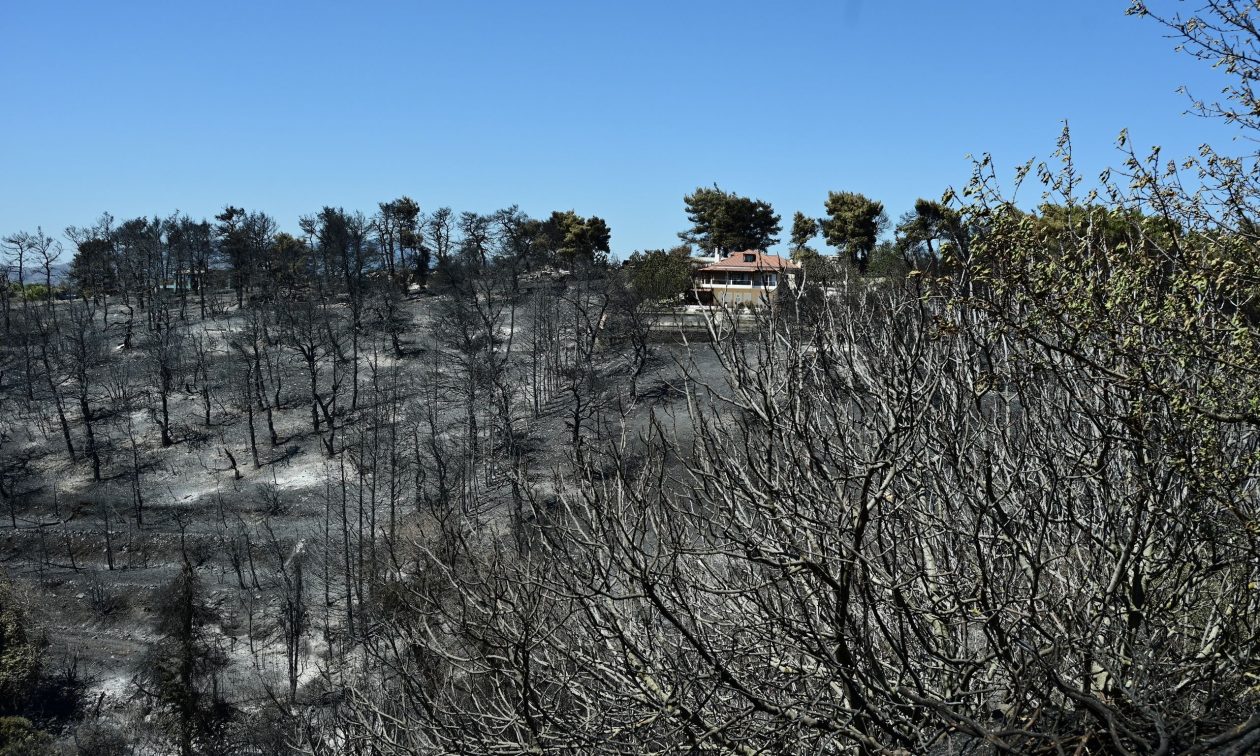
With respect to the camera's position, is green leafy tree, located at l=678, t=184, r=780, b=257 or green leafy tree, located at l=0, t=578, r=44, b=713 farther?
green leafy tree, located at l=678, t=184, r=780, b=257

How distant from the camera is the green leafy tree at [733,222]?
6225 cm

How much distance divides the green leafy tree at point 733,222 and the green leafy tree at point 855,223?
21.9 ft

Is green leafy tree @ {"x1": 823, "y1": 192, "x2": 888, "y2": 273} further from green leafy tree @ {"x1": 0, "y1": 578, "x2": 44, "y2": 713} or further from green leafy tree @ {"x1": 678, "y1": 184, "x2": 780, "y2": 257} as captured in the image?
green leafy tree @ {"x1": 0, "y1": 578, "x2": 44, "y2": 713}

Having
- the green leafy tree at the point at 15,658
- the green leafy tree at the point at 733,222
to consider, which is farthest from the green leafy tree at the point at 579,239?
the green leafy tree at the point at 15,658

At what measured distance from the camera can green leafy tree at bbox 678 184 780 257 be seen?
62.2 metres

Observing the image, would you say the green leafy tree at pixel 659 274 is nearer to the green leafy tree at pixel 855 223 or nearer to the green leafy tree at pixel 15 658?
the green leafy tree at pixel 855 223

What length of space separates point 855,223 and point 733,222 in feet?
32.6

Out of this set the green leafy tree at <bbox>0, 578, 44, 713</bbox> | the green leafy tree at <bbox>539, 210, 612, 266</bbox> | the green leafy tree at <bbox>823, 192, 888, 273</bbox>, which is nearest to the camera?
the green leafy tree at <bbox>0, 578, 44, 713</bbox>

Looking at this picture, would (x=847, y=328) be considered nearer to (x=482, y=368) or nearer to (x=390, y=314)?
(x=482, y=368)

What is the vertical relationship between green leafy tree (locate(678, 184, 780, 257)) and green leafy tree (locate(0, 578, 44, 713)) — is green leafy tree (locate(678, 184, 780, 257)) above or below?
above

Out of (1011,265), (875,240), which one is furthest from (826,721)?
(875,240)

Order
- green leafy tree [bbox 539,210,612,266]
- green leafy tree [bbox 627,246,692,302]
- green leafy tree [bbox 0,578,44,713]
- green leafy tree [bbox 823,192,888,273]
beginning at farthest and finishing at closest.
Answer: green leafy tree [bbox 539,210,612,266]
green leafy tree [bbox 823,192,888,273]
green leafy tree [bbox 627,246,692,302]
green leafy tree [bbox 0,578,44,713]

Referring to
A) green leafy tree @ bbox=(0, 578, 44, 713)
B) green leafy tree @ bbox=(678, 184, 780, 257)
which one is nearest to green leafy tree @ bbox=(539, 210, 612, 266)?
green leafy tree @ bbox=(678, 184, 780, 257)

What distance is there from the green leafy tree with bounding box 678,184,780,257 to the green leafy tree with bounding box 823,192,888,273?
262 inches
